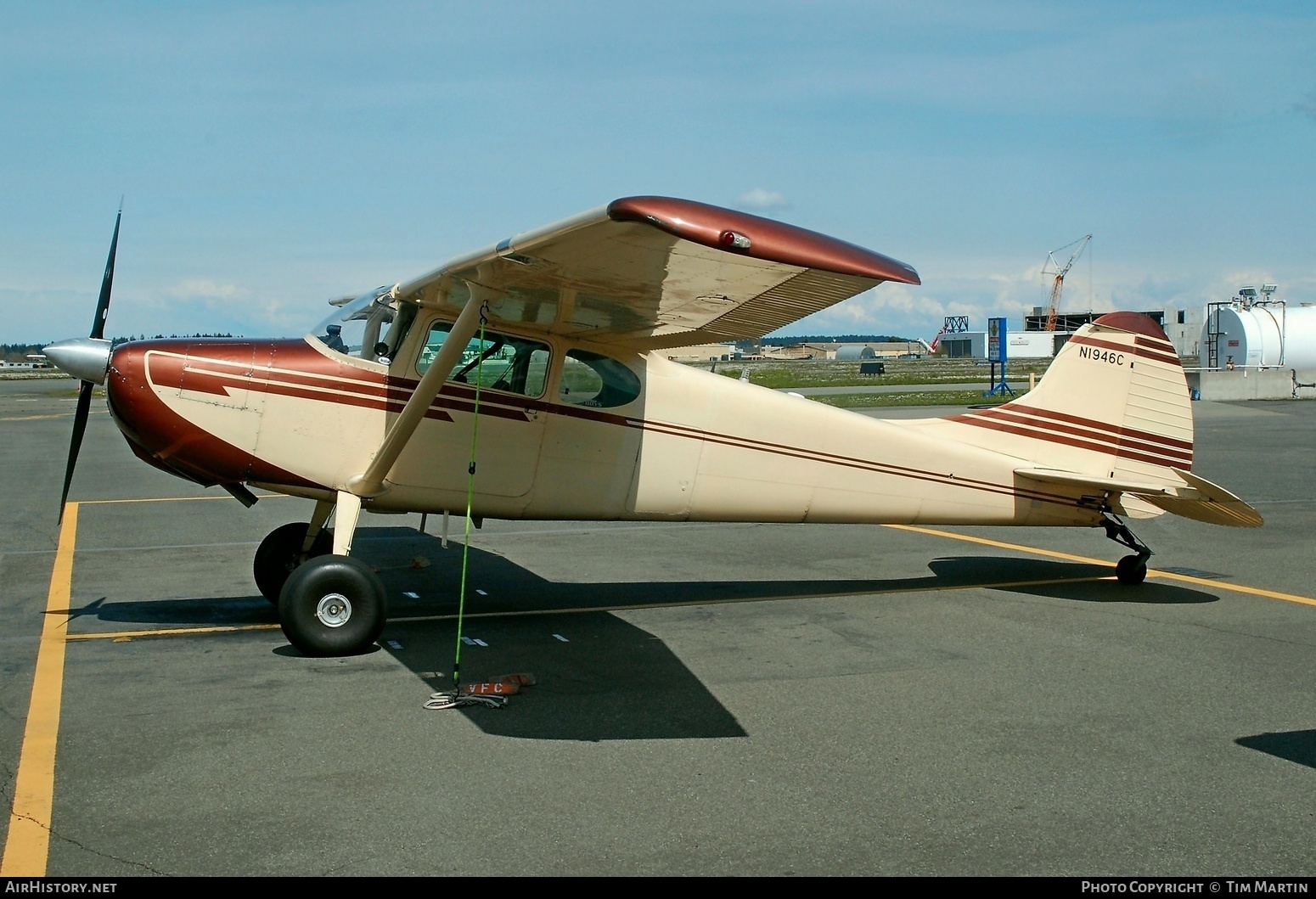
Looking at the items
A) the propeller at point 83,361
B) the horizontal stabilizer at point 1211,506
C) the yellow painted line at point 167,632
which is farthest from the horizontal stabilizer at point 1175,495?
the propeller at point 83,361

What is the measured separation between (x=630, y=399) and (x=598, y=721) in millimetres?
2997

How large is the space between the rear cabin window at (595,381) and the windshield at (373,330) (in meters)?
1.17

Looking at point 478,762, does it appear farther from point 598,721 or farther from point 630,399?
point 630,399

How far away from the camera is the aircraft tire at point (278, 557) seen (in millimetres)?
8375

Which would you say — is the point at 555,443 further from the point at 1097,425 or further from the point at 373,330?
the point at 1097,425

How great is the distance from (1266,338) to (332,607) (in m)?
48.2

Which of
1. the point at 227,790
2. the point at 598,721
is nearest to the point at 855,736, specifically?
the point at 598,721

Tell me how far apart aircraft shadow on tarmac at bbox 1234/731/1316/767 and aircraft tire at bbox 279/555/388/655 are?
4923 mm

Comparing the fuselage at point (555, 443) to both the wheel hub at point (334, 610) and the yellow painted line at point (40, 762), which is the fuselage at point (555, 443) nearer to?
the wheel hub at point (334, 610)

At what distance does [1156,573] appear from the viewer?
9992mm

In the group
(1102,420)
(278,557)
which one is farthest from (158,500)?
(1102,420)

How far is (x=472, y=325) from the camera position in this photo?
680cm

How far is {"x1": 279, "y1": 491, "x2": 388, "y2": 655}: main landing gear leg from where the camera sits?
22.3 feet

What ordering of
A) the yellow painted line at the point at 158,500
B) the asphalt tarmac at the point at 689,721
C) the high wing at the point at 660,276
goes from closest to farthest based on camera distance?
1. the asphalt tarmac at the point at 689,721
2. the high wing at the point at 660,276
3. the yellow painted line at the point at 158,500
